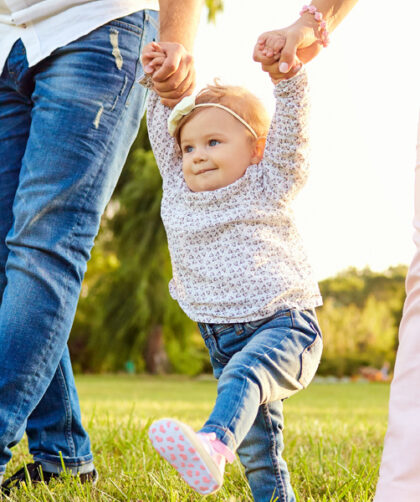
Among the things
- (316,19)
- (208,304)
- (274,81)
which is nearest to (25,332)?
(208,304)

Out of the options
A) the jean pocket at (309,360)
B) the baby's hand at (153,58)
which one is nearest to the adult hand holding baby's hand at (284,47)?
the baby's hand at (153,58)

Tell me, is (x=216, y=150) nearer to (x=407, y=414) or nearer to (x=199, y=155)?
(x=199, y=155)

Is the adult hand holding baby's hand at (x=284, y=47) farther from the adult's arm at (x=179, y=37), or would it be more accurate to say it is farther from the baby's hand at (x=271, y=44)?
the adult's arm at (x=179, y=37)

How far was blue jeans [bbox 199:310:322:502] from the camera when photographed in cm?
143

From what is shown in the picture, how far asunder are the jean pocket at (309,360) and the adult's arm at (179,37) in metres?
0.78

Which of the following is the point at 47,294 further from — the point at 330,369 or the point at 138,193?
the point at 330,369

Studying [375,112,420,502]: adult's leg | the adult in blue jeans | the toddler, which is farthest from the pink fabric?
the adult in blue jeans

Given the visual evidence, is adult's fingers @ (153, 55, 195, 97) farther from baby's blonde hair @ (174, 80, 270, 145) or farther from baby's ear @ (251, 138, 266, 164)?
baby's ear @ (251, 138, 266, 164)

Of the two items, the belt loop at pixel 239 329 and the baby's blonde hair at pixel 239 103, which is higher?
the baby's blonde hair at pixel 239 103

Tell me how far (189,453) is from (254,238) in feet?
2.03

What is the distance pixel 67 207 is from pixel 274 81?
0.69m

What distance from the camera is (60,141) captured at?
1899 millimetres

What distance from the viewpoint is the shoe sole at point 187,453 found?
1.26 m

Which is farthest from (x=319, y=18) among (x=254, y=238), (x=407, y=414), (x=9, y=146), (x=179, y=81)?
(x=9, y=146)
